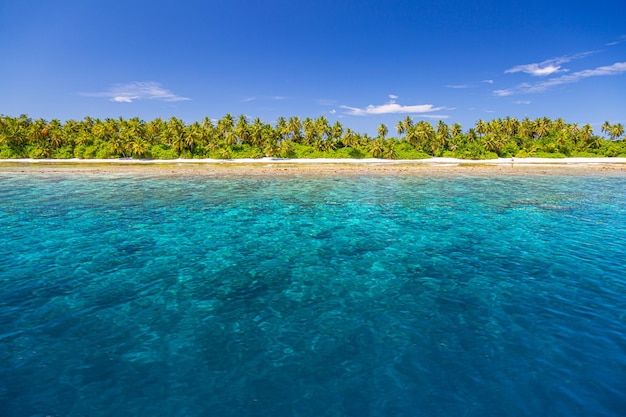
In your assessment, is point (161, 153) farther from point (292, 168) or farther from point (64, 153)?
point (292, 168)

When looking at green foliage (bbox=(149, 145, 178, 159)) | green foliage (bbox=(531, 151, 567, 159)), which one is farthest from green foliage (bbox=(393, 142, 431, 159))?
green foliage (bbox=(149, 145, 178, 159))

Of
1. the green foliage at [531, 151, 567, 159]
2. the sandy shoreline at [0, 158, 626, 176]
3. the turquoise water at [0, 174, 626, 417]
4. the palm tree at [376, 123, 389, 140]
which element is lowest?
the turquoise water at [0, 174, 626, 417]

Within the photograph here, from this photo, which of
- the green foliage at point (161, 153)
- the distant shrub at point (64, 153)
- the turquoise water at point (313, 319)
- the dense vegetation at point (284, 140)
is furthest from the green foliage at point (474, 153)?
the distant shrub at point (64, 153)

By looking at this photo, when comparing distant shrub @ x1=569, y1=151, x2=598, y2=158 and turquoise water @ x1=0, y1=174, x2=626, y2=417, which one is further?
distant shrub @ x1=569, y1=151, x2=598, y2=158

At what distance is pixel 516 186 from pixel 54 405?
59.5 meters

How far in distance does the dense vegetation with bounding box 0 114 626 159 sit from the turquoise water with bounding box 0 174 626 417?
311ft

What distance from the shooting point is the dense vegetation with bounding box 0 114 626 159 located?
362 feet

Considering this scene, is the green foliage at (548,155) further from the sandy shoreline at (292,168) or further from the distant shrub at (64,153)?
the distant shrub at (64,153)

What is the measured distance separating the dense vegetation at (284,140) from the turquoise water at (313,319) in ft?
311

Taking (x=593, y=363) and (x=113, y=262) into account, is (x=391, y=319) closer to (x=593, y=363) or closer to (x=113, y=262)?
(x=593, y=363)

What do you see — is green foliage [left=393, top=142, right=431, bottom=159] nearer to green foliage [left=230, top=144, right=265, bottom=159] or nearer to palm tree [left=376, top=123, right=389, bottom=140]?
palm tree [left=376, top=123, right=389, bottom=140]

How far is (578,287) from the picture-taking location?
13914 millimetres

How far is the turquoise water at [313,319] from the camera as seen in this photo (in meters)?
7.87

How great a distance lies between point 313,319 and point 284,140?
11929 cm
